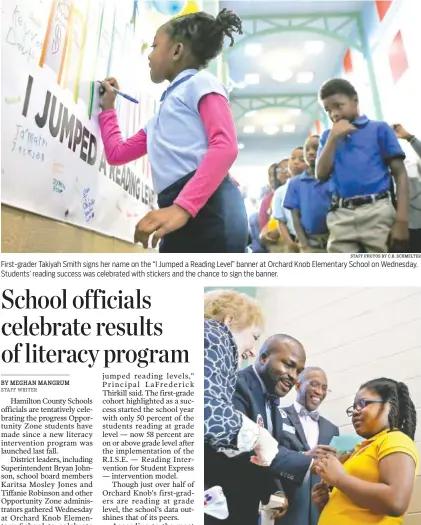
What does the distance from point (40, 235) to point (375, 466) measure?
15.4 inches

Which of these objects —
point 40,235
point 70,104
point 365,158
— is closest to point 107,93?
point 70,104

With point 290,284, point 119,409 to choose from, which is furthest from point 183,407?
point 290,284

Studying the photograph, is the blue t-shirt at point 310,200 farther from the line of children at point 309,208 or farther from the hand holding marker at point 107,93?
the hand holding marker at point 107,93

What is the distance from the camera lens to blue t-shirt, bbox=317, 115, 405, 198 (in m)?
0.53

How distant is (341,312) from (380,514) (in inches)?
7.6

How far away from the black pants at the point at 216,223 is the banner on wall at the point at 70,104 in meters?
0.11

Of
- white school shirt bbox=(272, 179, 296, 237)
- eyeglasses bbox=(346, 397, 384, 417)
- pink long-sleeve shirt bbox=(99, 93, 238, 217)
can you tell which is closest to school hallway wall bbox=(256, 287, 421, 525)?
eyeglasses bbox=(346, 397, 384, 417)

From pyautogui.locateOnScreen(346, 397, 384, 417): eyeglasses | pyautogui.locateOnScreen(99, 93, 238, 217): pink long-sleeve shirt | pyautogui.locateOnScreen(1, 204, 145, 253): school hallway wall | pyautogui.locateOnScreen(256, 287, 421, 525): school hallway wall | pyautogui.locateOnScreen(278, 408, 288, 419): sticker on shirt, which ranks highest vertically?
pyautogui.locateOnScreen(99, 93, 238, 217): pink long-sleeve shirt

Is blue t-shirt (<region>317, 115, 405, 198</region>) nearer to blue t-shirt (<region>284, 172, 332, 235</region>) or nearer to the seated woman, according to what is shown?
blue t-shirt (<region>284, 172, 332, 235</region>)

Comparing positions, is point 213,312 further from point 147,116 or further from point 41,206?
point 147,116

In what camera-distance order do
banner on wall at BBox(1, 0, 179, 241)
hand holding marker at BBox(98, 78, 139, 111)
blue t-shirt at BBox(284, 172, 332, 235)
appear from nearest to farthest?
banner on wall at BBox(1, 0, 179, 241) < hand holding marker at BBox(98, 78, 139, 111) < blue t-shirt at BBox(284, 172, 332, 235)

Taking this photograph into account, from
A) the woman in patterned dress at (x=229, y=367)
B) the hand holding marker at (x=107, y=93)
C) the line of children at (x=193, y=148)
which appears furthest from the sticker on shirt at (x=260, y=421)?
the hand holding marker at (x=107, y=93)

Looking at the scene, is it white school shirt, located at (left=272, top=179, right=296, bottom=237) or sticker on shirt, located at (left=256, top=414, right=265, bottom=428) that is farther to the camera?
white school shirt, located at (left=272, top=179, right=296, bottom=237)

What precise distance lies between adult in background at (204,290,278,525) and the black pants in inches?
2.5
